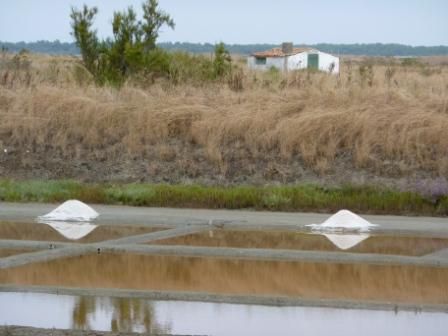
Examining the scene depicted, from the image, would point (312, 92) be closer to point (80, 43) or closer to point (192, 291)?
point (80, 43)

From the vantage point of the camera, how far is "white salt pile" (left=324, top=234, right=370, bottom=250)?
1477cm

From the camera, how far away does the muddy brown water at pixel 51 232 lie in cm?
1516

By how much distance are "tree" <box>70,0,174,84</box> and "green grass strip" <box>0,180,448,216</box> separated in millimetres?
11895

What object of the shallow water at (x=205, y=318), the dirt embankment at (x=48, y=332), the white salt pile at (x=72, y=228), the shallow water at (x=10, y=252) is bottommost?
the white salt pile at (x=72, y=228)

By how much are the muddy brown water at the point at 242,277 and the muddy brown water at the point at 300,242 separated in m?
1.26

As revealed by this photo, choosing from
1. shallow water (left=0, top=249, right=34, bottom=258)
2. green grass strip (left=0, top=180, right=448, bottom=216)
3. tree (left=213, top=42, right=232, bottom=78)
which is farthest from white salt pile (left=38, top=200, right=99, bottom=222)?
tree (left=213, top=42, right=232, bottom=78)

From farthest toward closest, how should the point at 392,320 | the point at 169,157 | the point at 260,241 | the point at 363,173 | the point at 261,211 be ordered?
the point at 169,157, the point at 363,173, the point at 261,211, the point at 260,241, the point at 392,320

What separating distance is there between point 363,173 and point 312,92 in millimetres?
4266

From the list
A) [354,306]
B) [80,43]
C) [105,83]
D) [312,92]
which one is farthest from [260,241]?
[80,43]

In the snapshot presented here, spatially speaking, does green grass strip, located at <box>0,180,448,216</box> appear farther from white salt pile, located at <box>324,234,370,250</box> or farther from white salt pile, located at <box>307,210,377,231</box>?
white salt pile, located at <box>324,234,370,250</box>

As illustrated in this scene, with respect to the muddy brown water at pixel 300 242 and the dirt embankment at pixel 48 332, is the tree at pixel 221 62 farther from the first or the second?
the dirt embankment at pixel 48 332

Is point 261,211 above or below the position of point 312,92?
below

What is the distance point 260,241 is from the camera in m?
15.1

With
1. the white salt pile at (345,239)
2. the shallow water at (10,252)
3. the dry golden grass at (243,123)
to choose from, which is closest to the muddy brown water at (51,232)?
the shallow water at (10,252)
